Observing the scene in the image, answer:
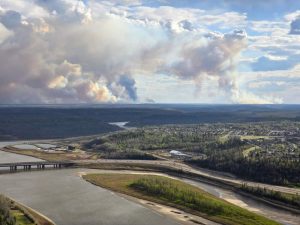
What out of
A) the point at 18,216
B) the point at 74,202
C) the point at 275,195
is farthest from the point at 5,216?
the point at 275,195

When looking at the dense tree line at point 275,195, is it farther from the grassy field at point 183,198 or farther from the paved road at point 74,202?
the paved road at point 74,202

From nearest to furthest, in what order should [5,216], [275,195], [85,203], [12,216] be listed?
[5,216] < [12,216] < [85,203] < [275,195]

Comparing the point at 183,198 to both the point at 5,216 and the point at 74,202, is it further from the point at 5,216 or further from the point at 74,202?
the point at 5,216

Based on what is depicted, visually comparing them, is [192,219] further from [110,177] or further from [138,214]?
[110,177]

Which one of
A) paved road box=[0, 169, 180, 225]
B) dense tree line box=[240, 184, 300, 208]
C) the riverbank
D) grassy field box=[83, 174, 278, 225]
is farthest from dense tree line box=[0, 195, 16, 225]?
dense tree line box=[240, 184, 300, 208]

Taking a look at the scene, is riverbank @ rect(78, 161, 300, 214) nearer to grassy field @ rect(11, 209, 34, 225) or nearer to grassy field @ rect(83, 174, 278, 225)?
grassy field @ rect(83, 174, 278, 225)
